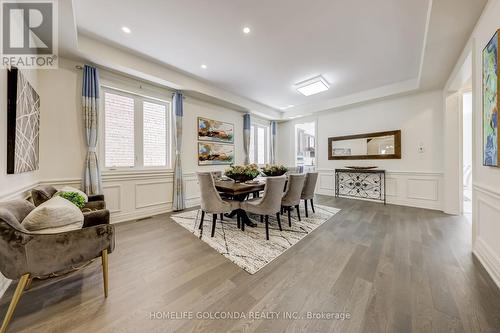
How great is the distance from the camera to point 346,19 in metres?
2.33

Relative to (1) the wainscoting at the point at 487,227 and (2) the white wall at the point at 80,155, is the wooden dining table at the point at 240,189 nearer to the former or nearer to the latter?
(2) the white wall at the point at 80,155

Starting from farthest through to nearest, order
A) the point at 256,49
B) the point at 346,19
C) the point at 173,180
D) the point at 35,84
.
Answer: the point at 173,180 → the point at 256,49 → the point at 35,84 → the point at 346,19

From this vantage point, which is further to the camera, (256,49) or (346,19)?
(256,49)

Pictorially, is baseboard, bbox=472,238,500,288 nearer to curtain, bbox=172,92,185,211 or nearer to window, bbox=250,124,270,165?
curtain, bbox=172,92,185,211

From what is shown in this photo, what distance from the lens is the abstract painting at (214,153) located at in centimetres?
464

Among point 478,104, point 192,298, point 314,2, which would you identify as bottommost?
point 192,298

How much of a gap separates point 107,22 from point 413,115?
6.09m

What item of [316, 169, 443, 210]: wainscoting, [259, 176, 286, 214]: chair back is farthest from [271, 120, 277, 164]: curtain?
[259, 176, 286, 214]: chair back

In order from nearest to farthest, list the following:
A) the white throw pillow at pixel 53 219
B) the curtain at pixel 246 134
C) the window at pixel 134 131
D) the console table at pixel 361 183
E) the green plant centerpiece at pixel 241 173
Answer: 1. the white throw pillow at pixel 53 219
2. the green plant centerpiece at pixel 241 173
3. the window at pixel 134 131
4. the console table at pixel 361 183
5. the curtain at pixel 246 134

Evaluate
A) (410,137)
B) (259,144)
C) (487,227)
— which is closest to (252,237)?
(487,227)

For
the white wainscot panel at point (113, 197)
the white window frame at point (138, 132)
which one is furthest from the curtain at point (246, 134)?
the white wainscot panel at point (113, 197)

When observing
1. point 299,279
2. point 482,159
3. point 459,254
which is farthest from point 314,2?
point 459,254

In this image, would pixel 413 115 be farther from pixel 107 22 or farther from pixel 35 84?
pixel 35 84

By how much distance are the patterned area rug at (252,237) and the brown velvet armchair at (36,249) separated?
123 cm
